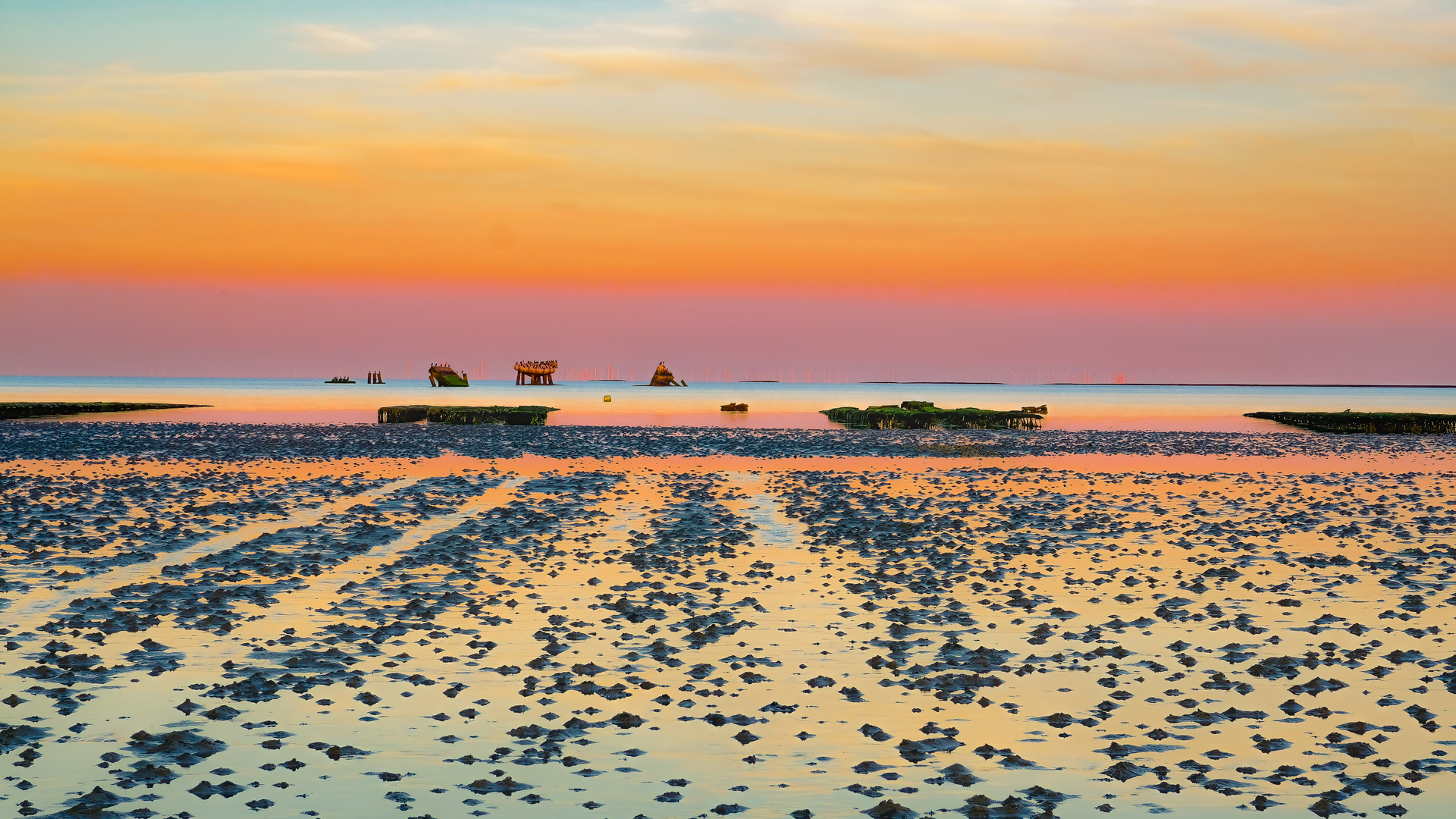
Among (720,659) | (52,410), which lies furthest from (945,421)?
(720,659)

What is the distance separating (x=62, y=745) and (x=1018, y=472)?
44.0 metres

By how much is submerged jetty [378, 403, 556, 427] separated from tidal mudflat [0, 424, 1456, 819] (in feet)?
215

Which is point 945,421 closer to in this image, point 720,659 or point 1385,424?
point 1385,424

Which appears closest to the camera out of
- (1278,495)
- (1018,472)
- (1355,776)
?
(1355,776)

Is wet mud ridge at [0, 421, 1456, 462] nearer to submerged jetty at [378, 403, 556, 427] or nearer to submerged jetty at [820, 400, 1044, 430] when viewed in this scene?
submerged jetty at [378, 403, 556, 427]

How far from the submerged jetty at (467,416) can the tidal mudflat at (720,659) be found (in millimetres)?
65649

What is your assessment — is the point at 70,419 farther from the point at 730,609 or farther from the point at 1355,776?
the point at 1355,776

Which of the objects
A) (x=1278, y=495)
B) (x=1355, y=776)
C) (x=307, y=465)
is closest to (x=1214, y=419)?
(x=1278, y=495)

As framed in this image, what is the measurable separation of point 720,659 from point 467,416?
88.6m

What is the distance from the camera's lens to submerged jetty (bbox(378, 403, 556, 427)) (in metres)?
101

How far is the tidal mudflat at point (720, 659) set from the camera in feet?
34.2

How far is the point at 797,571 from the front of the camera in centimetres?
2273

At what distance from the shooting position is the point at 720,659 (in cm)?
1531

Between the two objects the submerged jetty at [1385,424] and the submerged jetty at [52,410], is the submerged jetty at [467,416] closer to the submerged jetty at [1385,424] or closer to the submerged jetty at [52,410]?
the submerged jetty at [52,410]
